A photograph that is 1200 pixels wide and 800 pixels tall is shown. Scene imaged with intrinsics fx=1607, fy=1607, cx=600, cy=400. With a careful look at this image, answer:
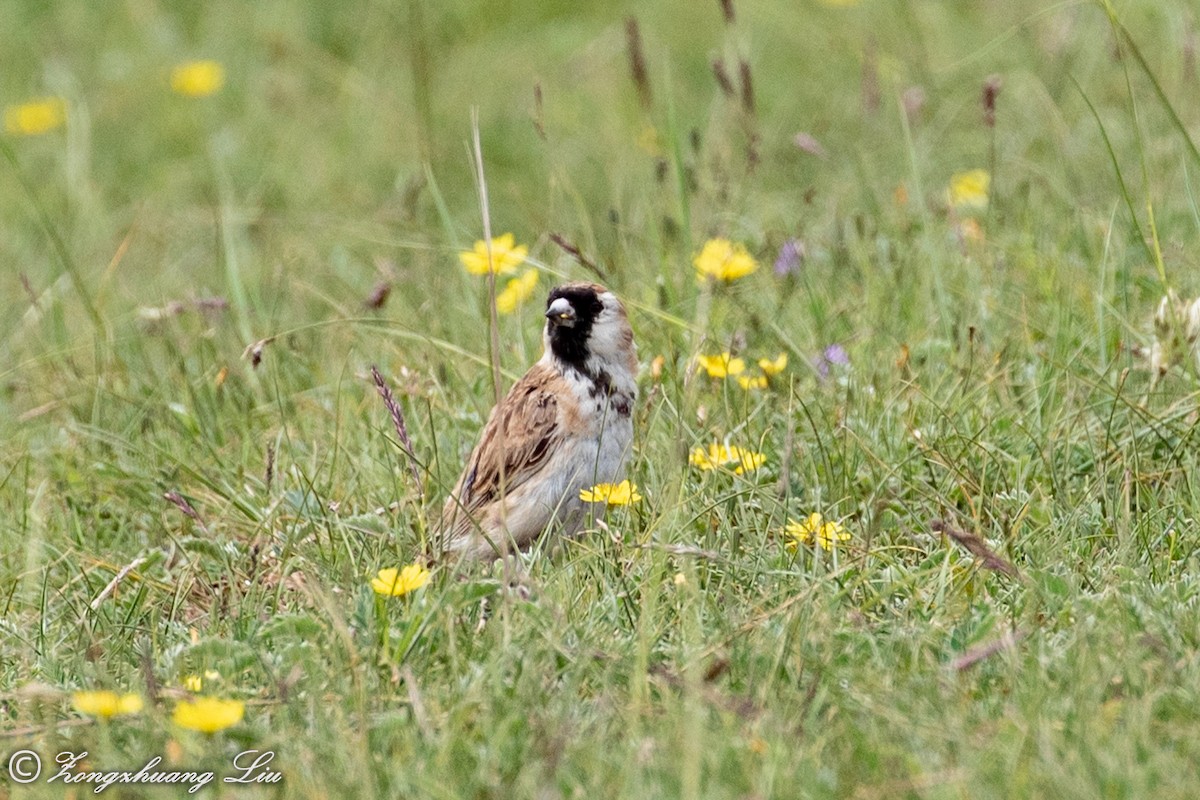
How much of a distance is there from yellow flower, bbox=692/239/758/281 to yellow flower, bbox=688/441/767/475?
0.94 meters

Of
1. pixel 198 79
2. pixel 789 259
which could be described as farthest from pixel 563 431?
pixel 198 79

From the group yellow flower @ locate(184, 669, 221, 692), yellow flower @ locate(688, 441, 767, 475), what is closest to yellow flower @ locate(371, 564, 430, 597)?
yellow flower @ locate(184, 669, 221, 692)

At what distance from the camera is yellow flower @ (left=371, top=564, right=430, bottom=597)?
10.9ft

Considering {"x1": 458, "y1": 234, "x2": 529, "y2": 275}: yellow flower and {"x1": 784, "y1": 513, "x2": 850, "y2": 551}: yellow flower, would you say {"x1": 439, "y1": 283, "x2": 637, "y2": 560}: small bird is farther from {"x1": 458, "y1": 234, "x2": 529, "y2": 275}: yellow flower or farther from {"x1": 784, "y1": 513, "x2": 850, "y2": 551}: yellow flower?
{"x1": 784, "y1": 513, "x2": 850, "y2": 551}: yellow flower

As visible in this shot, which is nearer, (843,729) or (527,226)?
(843,729)

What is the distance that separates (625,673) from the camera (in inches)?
122

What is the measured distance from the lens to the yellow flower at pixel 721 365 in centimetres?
432

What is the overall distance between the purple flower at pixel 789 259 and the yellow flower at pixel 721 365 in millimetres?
876

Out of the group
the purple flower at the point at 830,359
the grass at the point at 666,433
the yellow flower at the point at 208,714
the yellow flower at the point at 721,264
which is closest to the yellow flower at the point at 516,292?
the grass at the point at 666,433

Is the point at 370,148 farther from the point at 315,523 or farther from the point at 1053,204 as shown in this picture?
the point at 315,523

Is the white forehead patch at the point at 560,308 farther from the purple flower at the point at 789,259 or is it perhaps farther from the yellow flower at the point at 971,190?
the yellow flower at the point at 971,190

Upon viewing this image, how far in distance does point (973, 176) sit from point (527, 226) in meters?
1.90

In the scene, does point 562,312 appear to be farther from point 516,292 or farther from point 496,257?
point 516,292

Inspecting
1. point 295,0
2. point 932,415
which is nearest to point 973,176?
point 932,415
